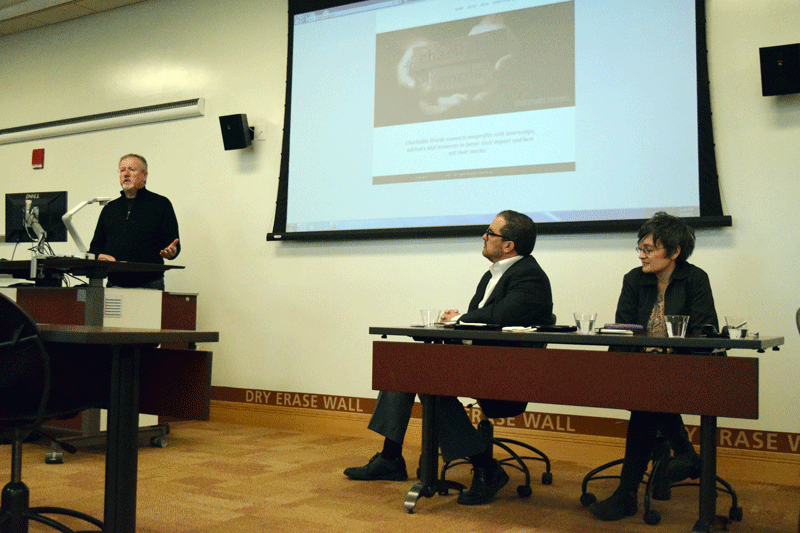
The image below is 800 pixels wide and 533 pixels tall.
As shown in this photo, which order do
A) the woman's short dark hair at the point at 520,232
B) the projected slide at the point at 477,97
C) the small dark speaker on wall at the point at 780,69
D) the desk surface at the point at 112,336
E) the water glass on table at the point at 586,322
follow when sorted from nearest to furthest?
the desk surface at the point at 112,336
the water glass on table at the point at 586,322
the woman's short dark hair at the point at 520,232
the small dark speaker on wall at the point at 780,69
the projected slide at the point at 477,97

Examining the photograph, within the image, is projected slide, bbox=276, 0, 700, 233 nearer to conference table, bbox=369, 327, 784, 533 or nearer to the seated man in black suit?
the seated man in black suit

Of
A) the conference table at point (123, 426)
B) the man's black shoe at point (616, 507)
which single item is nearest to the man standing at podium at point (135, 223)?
the conference table at point (123, 426)

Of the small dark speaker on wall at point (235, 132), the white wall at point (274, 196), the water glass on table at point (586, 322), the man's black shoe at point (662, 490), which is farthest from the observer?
the small dark speaker on wall at point (235, 132)

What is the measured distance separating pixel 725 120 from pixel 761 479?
1.68m

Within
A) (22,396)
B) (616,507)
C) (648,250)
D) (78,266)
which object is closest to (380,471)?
(616,507)

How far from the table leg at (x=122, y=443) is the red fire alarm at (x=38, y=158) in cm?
461

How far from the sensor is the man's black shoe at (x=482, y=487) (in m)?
2.65

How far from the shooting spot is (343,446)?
12.8 ft

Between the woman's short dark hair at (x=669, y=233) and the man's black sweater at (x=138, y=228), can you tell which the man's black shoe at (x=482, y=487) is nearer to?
the woman's short dark hair at (x=669, y=233)

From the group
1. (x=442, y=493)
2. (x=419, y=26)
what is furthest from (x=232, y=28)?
(x=442, y=493)

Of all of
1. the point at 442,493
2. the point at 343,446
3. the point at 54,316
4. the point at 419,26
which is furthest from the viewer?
the point at 419,26

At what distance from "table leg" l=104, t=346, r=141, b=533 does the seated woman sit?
5.11ft

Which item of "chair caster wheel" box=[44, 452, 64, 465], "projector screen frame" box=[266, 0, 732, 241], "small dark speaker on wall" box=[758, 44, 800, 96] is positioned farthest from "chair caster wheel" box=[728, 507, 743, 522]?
"chair caster wheel" box=[44, 452, 64, 465]

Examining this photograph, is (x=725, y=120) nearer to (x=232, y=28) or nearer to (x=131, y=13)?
(x=232, y=28)
